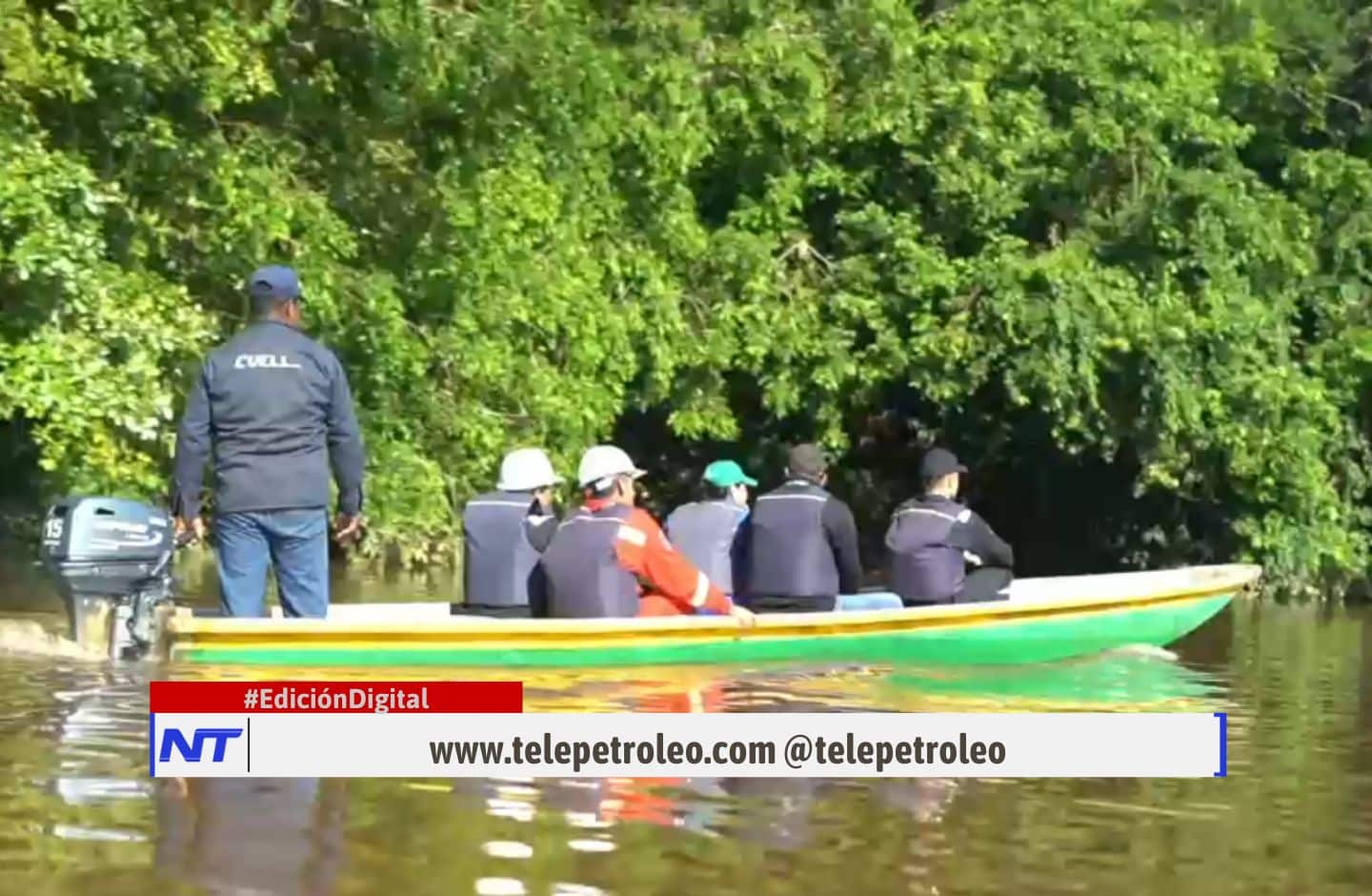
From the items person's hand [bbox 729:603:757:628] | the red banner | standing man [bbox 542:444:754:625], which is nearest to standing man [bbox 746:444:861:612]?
person's hand [bbox 729:603:757:628]

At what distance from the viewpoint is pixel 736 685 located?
11.8 meters

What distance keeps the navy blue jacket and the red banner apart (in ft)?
2.77

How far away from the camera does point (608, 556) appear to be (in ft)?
38.2

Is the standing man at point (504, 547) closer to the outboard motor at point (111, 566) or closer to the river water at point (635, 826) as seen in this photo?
the river water at point (635, 826)

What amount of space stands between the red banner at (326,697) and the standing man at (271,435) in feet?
2.48

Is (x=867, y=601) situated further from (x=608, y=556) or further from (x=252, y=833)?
(x=252, y=833)

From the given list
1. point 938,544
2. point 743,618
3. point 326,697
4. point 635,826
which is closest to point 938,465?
point 938,544

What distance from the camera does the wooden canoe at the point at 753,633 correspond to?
10578 mm

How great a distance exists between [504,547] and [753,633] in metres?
1.43

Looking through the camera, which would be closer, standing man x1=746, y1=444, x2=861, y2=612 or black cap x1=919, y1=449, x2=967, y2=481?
standing man x1=746, y1=444, x2=861, y2=612

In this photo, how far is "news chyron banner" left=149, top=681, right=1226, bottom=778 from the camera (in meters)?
8.24

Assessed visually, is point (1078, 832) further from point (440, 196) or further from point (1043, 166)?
point (1043, 166)

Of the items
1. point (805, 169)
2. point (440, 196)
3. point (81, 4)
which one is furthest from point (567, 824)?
point (805, 169)

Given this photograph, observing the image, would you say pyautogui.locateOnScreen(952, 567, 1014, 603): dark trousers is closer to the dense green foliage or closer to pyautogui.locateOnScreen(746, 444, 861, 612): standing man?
pyautogui.locateOnScreen(746, 444, 861, 612): standing man
